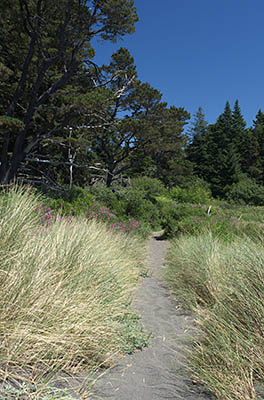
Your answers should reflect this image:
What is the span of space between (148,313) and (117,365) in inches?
55.3

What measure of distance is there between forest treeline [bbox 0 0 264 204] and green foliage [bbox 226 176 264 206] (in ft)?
0.36

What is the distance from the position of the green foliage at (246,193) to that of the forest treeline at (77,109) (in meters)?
0.11

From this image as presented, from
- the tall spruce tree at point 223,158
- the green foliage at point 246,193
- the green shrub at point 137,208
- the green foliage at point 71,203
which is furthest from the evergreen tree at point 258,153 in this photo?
the green foliage at point 71,203

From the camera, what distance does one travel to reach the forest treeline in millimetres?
10836

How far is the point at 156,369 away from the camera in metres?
2.41

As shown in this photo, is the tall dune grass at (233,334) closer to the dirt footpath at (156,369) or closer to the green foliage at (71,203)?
the dirt footpath at (156,369)

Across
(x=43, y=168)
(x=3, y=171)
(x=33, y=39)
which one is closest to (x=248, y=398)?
(x=3, y=171)

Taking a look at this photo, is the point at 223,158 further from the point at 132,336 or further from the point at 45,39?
the point at 132,336

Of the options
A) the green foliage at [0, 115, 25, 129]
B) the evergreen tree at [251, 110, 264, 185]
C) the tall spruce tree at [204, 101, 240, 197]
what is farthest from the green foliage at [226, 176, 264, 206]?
the green foliage at [0, 115, 25, 129]

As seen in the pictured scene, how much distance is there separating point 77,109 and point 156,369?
33.2 feet

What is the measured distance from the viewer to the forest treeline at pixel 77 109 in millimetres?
10836

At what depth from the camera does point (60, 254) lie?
3121 mm

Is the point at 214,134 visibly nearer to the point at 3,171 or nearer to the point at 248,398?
the point at 3,171

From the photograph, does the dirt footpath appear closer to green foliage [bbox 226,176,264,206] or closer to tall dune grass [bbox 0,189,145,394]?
tall dune grass [bbox 0,189,145,394]
